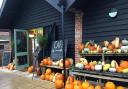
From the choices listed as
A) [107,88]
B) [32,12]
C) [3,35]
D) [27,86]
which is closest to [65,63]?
[27,86]

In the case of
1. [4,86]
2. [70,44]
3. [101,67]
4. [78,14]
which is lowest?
[4,86]

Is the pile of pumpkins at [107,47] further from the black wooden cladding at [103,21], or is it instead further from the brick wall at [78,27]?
the brick wall at [78,27]

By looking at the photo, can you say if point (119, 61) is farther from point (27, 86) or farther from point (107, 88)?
point (27, 86)

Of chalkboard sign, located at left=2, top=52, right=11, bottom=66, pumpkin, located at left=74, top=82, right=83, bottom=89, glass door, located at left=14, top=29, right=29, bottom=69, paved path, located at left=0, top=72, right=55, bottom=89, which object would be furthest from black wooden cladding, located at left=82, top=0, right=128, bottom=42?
chalkboard sign, located at left=2, top=52, right=11, bottom=66

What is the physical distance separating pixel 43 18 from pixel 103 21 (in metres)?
3.60

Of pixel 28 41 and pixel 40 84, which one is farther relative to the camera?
pixel 28 41

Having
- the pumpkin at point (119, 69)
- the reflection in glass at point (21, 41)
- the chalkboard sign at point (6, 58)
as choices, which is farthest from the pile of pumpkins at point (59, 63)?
the chalkboard sign at point (6, 58)

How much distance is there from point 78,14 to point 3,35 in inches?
759

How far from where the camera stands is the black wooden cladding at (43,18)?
25.4 feet

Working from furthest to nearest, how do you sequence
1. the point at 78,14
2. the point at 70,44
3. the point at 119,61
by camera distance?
1. the point at 70,44
2. the point at 78,14
3. the point at 119,61

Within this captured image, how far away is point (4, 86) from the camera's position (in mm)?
6781

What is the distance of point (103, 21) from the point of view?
6328 mm

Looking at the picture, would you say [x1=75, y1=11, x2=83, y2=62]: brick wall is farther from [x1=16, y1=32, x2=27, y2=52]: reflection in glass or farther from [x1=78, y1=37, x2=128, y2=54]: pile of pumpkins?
[x1=16, y1=32, x2=27, y2=52]: reflection in glass

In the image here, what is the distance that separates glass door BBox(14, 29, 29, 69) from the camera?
10414mm
